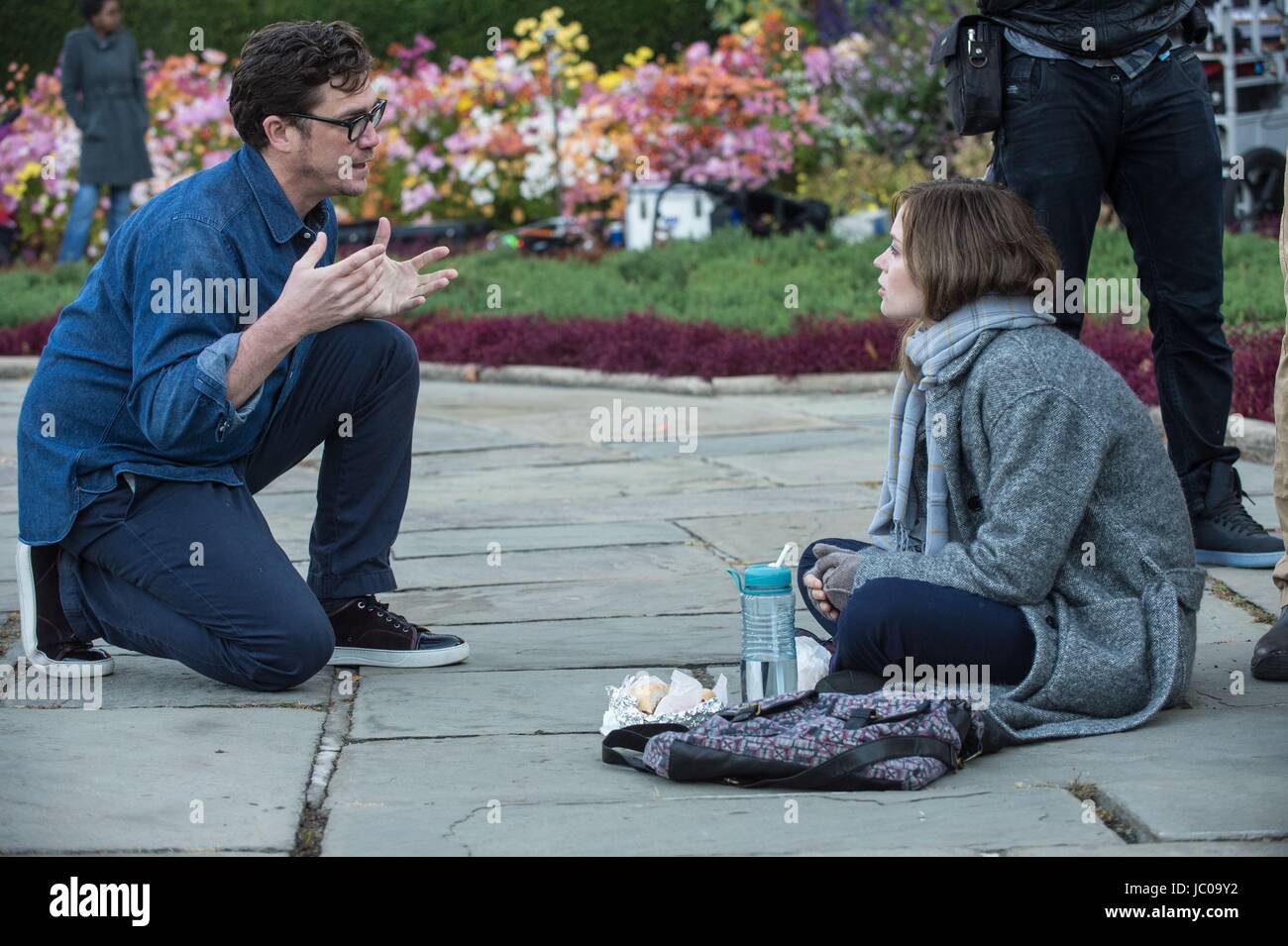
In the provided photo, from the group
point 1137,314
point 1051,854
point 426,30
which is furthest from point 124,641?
point 426,30

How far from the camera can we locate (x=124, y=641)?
3.88 meters

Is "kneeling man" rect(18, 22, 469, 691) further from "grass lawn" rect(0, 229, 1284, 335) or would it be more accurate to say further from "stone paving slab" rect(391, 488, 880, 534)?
"grass lawn" rect(0, 229, 1284, 335)

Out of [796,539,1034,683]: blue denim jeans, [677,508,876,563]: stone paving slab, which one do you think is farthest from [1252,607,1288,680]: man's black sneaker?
[677,508,876,563]: stone paving slab

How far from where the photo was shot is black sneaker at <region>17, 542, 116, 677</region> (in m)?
3.88

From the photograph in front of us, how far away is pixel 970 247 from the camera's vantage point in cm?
331

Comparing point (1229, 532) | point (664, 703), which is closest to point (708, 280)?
point (1229, 532)

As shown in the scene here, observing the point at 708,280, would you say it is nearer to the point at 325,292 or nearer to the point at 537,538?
the point at 537,538

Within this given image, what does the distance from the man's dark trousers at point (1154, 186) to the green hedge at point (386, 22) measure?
14.0m

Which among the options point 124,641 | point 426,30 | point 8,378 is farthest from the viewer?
point 426,30

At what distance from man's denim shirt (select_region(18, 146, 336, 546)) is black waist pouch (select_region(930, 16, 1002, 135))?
5.52 ft

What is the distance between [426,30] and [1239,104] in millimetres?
8438

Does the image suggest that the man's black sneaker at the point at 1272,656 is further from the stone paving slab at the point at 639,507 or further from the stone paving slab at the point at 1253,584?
the stone paving slab at the point at 639,507
